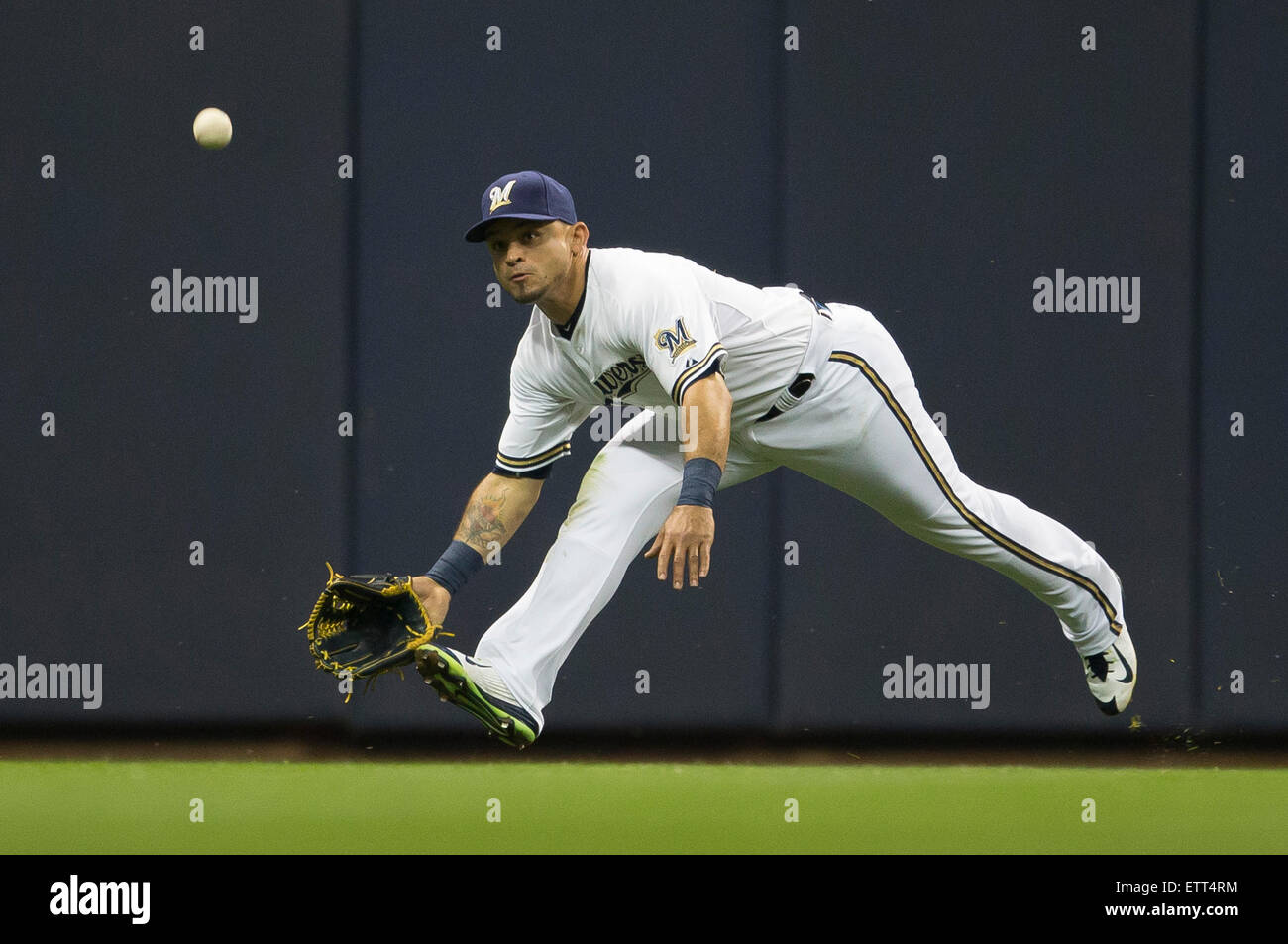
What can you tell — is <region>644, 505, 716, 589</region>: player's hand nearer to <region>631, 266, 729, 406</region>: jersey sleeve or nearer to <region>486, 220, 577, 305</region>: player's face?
<region>631, 266, 729, 406</region>: jersey sleeve

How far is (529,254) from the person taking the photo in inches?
131

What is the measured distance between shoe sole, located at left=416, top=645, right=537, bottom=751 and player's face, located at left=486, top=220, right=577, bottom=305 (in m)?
0.89

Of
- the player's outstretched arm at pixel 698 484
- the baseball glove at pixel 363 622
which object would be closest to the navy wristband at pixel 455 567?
the baseball glove at pixel 363 622

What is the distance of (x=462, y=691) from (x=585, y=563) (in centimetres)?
49

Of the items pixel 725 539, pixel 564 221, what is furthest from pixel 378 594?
pixel 725 539

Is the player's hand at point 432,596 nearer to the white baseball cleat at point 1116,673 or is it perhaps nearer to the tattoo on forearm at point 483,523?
the tattoo on forearm at point 483,523

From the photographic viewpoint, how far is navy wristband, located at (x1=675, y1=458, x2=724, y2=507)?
309 cm

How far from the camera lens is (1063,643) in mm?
5414

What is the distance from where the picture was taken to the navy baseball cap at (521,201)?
327 cm

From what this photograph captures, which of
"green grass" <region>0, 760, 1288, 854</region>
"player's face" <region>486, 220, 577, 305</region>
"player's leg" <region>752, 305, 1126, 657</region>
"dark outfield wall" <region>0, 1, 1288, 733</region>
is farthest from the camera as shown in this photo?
"dark outfield wall" <region>0, 1, 1288, 733</region>

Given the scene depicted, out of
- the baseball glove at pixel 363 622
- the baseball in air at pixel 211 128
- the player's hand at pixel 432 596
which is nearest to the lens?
the baseball glove at pixel 363 622

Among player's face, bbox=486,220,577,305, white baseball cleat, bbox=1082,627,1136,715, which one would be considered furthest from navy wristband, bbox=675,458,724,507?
white baseball cleat, bbox=1082,627,1136,715

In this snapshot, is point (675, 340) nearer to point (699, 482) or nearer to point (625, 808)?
point (699, 482)

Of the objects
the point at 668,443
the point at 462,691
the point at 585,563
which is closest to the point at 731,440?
the point at 668,443
